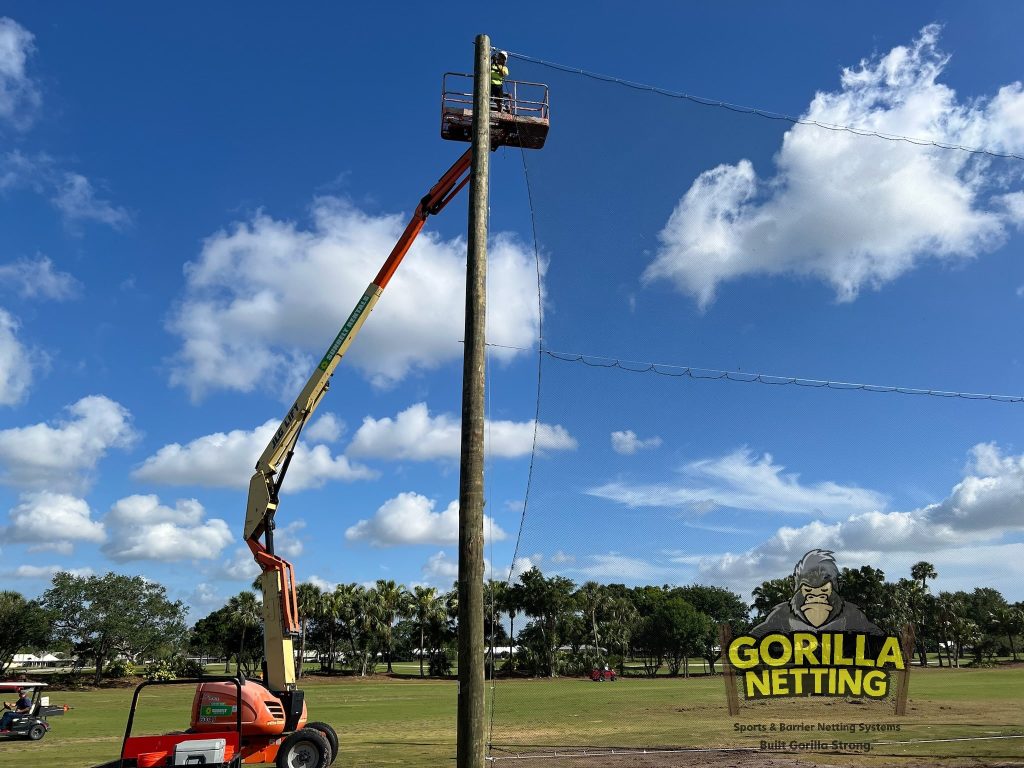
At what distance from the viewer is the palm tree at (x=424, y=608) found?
58969 millimetres

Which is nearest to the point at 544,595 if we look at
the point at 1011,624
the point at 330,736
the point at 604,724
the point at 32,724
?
the point at 330,736

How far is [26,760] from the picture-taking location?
13547mm

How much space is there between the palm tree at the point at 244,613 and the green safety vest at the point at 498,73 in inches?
2128

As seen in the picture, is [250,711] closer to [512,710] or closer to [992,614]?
[512,710]

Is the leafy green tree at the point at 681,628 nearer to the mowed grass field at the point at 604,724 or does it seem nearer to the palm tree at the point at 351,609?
the mowed grass field at the point at 604,724

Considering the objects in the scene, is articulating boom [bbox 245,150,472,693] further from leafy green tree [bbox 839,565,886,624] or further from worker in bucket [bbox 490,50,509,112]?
leafy green tree [bbox 839,565,886,624]

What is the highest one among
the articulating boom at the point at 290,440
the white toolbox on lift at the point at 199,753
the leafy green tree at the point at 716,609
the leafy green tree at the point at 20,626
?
the articulating boom at the point at 290,440

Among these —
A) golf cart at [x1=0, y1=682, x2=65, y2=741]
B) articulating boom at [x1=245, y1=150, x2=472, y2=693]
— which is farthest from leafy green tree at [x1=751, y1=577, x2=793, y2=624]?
golf cart at [x1=0, y1=682, x2=65, y2=741]

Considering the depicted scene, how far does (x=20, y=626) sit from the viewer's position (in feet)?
154

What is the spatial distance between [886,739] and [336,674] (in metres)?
55.9

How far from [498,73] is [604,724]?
14727mm

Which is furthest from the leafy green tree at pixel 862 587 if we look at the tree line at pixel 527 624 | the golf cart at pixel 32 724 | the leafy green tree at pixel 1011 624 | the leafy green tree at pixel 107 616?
the leafy green tree at pixel 107 616

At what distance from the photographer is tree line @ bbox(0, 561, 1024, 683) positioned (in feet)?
34.0

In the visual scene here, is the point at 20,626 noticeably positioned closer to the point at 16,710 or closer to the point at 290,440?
the point at 16,710
